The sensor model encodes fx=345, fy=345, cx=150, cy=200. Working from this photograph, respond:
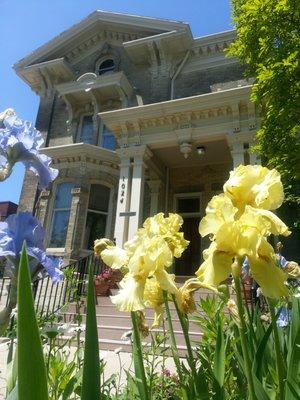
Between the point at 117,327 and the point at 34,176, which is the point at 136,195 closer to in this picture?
the point at 117,327

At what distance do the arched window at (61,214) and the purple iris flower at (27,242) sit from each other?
11014mm

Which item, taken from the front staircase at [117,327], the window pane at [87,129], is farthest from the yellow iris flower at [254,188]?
the window pane at [87,129]

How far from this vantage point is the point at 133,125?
398 inches

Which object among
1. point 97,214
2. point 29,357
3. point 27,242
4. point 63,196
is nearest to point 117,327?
point 27,242

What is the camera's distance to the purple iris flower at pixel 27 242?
1027 millimetres

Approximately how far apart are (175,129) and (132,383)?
853 cm

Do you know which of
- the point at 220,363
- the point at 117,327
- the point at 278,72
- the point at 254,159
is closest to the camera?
the point at 220,363

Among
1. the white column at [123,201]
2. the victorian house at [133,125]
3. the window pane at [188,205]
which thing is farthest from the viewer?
the window pane at [188,205]

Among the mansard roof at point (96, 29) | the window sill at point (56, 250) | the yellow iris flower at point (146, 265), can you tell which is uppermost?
the mansard roof at point (96, 29)

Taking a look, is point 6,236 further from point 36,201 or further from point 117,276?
point 36,201

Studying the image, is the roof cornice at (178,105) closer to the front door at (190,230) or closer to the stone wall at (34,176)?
the front door at (190,230)

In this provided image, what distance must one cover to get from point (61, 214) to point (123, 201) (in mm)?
3465

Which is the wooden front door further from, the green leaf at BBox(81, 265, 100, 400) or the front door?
the green leaf at BBox(81, 265, 100, 400)

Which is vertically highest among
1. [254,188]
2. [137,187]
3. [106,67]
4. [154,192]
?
[106,67]
